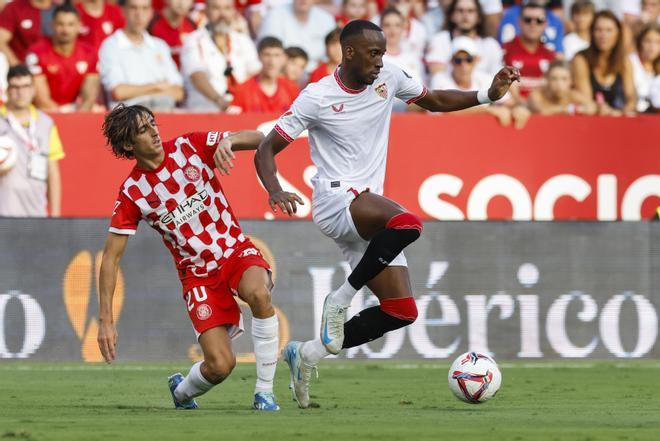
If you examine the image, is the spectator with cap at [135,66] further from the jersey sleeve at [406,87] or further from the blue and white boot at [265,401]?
the blue and white boot at [265,401]

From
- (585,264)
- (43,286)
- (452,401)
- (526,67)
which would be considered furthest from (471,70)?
(452,401)

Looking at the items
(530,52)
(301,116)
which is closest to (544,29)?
(530,52)

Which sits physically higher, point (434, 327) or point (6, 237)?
point (6, 237)

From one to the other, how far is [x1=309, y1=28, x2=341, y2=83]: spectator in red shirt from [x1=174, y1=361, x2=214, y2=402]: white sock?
21.6 feet

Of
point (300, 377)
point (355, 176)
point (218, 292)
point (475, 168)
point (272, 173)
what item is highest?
point (272, 173)

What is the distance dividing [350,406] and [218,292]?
46.0 inches

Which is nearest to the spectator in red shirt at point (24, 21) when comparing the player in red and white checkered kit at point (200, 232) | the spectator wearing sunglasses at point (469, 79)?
the spectator wearing sunglasses at point (469, 79)

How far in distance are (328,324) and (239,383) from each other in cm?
226

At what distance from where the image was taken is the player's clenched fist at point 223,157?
312 inches

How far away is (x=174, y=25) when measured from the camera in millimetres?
15023

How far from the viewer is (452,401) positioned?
9.17 metres

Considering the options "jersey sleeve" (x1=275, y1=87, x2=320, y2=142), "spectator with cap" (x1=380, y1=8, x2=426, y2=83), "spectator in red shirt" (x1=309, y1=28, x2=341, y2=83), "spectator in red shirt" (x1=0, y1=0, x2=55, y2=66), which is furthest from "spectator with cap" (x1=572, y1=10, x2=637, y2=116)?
"jersey sleeve" (x1=275, y1=87, x2=320, y2=142)

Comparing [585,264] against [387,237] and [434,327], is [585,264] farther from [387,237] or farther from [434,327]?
[387,237]

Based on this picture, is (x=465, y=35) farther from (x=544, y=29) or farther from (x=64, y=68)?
(x=64, y=68)
